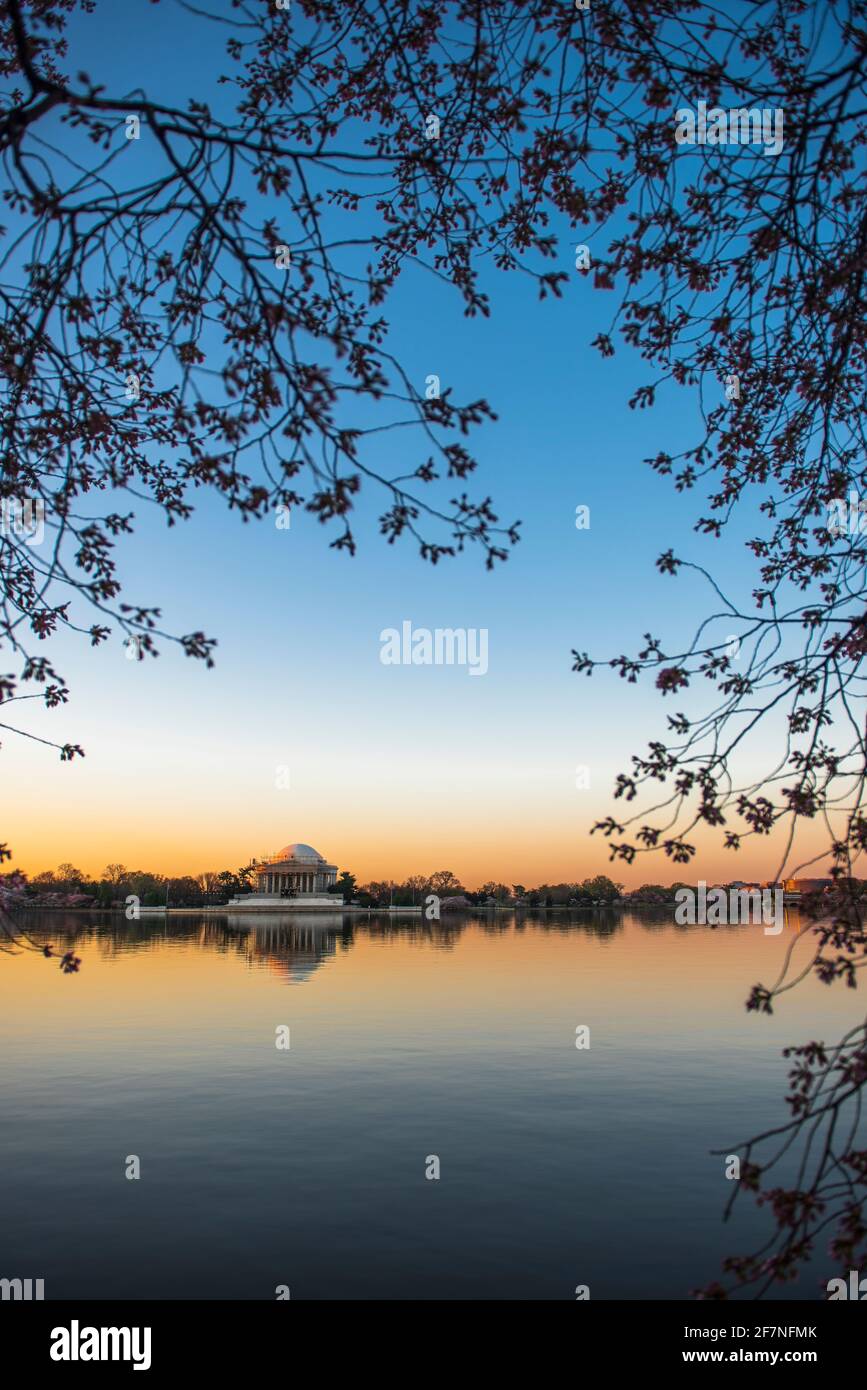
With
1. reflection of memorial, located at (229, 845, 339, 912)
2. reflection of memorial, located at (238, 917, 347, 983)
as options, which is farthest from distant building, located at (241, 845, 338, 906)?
reflection of memorial, located at (238, 917, 347, 983)

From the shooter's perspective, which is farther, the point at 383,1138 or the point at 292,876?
the point at 292,876

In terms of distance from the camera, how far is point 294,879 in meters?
178

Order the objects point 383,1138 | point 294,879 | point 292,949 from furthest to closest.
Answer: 1. point 294,879
2. point 292,949
3. point 383,1138

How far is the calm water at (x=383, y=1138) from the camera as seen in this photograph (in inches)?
558

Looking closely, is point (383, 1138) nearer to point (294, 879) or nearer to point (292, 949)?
point (292, 949)

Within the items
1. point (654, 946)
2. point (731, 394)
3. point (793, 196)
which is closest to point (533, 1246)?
point (731, 394)

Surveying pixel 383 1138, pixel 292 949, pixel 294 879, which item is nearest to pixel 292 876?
pixel 294 879

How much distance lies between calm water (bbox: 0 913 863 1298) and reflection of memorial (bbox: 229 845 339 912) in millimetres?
125625

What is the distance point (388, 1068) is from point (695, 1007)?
1872 centimetres

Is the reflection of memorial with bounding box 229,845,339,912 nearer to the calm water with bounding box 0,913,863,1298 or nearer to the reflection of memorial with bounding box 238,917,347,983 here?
the reflection of memorial with bounding box 238,917,347,983

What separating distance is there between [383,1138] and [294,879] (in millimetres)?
161519

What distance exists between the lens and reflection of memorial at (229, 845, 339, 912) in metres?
169

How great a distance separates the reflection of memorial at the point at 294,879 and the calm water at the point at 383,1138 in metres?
126

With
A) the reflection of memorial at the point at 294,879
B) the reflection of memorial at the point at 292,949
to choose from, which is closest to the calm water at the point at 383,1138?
the reflection of memorial at the point at 292,949
